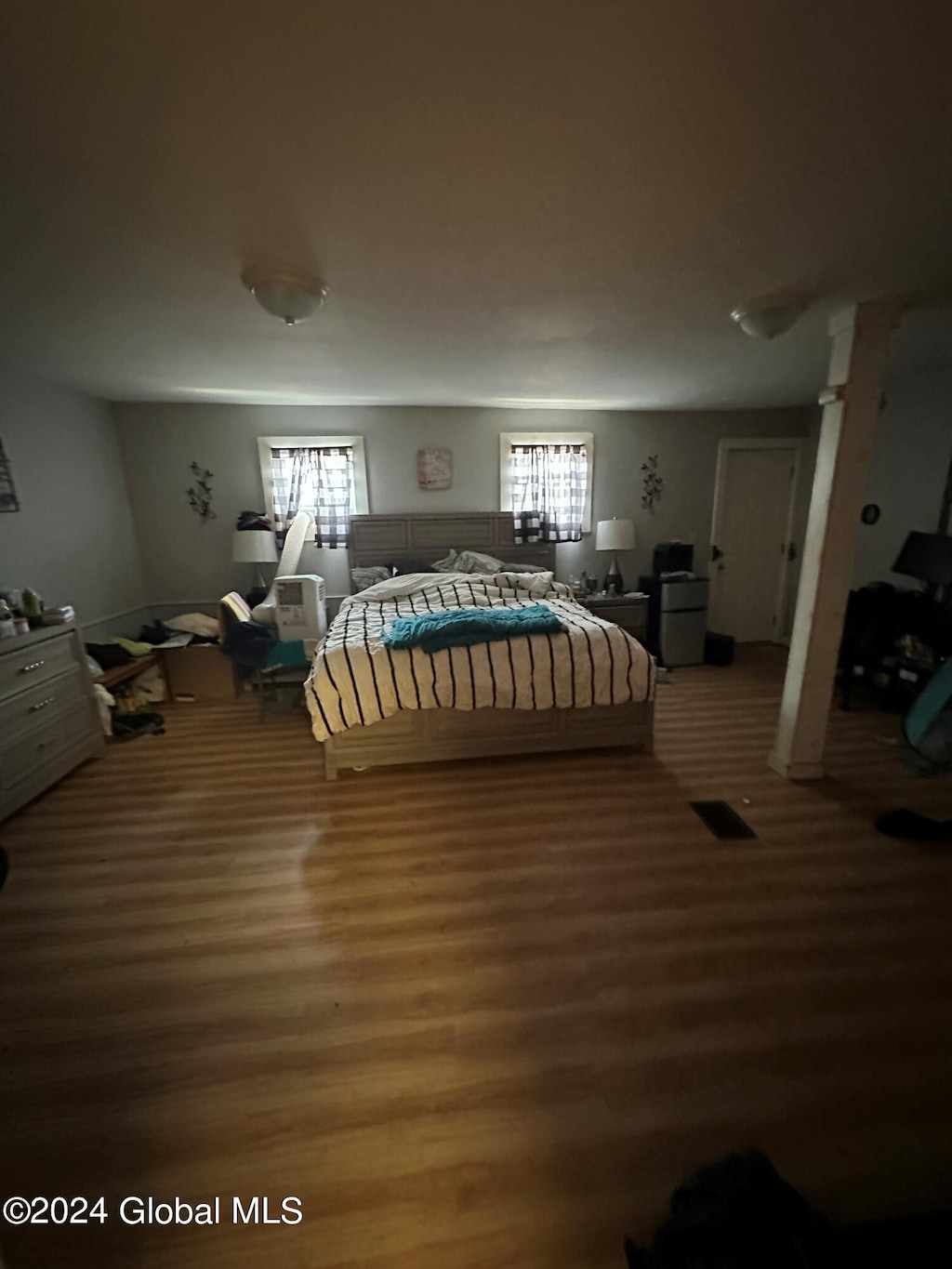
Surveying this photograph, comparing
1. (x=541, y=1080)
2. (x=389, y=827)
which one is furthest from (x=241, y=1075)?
(x=389, y=827)

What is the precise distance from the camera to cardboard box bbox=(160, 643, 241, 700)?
3.75 m

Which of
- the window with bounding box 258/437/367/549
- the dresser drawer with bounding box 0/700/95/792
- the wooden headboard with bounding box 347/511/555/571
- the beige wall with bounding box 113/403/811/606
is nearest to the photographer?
the dresser drawer with bounding box 0/700/95/792

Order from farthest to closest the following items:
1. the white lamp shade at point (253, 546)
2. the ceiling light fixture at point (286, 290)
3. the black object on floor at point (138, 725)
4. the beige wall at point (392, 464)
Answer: the beige wall at point (392, 464)
the white lamp shade at point (253, 546)
the black object on floor at point (138, 725)
the ceiling light fixture at point (286, 290)

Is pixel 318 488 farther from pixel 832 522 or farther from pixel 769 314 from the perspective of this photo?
pixel 832 522

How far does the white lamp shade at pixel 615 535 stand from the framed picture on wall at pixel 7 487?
4335 millimetres

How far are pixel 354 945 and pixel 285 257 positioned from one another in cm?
239

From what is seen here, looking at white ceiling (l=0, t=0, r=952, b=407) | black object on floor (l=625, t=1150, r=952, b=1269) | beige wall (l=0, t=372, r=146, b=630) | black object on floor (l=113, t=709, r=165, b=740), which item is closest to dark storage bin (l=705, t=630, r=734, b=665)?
white ceiling (l=0, t=0, r=952, b=407)

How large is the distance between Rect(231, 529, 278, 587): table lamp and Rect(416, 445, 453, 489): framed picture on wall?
1450 mm

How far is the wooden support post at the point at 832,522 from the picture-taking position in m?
2.07

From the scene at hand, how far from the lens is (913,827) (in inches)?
83.1

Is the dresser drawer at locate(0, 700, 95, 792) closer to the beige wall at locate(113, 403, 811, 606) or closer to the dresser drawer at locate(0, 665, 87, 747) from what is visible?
the dresser drawer at locate(0, 665, 87, 747)

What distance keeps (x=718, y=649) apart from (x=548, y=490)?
7.29 ft

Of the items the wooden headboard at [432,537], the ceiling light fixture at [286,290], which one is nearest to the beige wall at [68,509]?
the wooden headboard at [432,537]

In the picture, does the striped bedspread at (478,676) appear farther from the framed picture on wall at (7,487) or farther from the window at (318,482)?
the framed picture on wall at (7,487)
